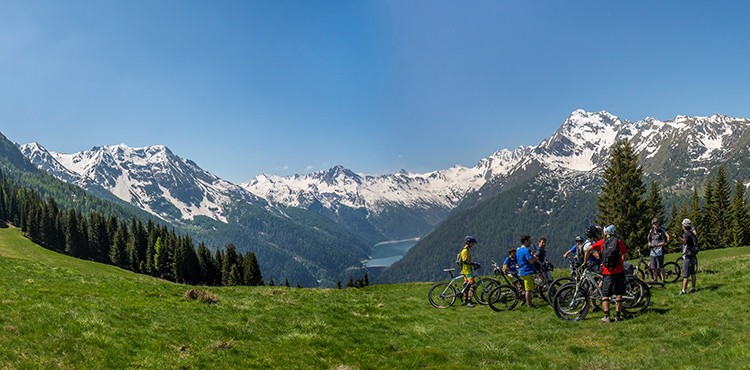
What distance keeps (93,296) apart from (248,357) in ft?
37.4

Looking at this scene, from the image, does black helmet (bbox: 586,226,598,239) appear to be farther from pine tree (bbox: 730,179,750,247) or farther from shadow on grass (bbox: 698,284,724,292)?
pine tree (bbox: 730,179,750,247)

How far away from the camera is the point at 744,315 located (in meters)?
14.3

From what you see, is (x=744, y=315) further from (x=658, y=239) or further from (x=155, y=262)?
(x=155, y=262)

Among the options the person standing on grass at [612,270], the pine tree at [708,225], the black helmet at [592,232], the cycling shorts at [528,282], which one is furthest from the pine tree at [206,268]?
the pine tree at [708,225]

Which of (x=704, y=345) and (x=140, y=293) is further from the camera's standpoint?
(x=140, y=293)

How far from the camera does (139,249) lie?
398 feet

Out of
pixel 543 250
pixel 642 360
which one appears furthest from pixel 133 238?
pixel 642 360

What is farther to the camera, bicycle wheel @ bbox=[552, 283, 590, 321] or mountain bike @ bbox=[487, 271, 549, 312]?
mountain bike @ bbox=[487, 271, 549, 312]

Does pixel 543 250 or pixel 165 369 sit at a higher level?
pixel 543 250

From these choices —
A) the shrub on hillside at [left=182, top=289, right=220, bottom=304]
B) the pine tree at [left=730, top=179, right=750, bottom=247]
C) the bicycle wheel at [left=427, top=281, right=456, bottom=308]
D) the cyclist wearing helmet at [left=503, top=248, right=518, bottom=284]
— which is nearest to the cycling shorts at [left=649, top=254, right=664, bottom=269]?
the cyclist wearing helmet at [left=503, top=248, right=518, bottom=284]

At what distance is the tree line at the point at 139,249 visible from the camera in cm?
11038

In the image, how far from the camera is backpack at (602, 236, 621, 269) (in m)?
15.9

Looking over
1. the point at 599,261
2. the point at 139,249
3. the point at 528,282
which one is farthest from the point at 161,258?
the point at 599,261

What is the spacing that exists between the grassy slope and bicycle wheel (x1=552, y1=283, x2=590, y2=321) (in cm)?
53
